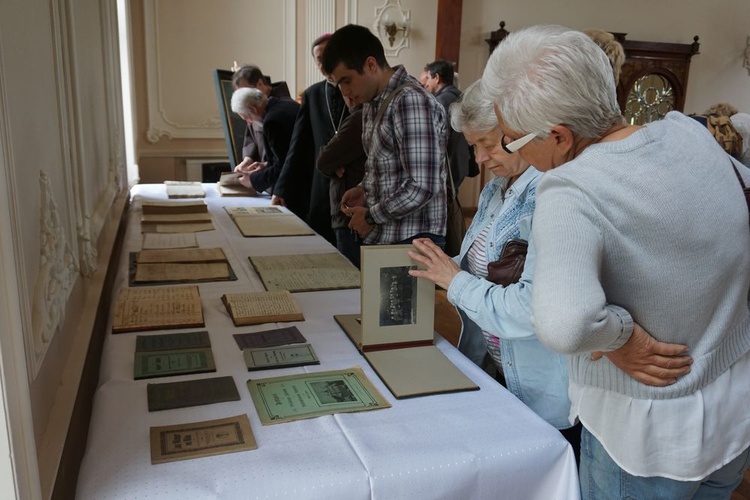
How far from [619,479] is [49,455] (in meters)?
1.02

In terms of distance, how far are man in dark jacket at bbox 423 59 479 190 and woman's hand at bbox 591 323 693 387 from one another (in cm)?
323

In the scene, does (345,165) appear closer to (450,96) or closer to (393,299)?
(393,299)

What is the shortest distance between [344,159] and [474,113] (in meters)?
1.40

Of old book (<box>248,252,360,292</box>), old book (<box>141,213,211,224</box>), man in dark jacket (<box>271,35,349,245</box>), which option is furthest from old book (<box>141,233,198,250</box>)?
Result: man in dark jacket (<box>271,35,349,245</box>)

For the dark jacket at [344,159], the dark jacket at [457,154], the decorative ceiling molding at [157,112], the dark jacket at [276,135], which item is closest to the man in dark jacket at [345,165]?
the dark jacket at [344,159]

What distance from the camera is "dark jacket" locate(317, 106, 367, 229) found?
274cm

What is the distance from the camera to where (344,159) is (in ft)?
9.18

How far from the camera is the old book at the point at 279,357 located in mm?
1433

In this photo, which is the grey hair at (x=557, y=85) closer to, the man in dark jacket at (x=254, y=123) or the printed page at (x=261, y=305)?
the printed page at (x=261, y=305)

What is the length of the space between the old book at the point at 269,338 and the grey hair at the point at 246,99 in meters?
2.39

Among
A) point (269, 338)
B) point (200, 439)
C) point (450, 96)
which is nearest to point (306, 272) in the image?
point (269, 338)

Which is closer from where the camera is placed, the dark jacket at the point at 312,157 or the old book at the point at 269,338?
the old book at the point at 269,338

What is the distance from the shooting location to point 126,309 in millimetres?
1736

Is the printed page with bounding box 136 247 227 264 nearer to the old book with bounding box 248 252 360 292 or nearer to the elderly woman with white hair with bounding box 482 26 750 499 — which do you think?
the old book with bounding box 248 252 360 292
